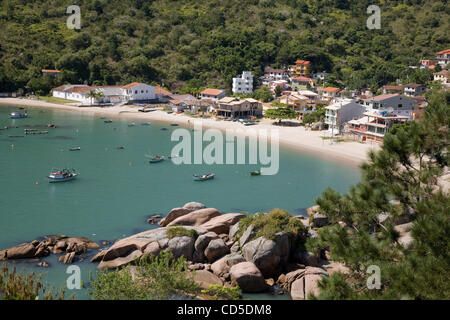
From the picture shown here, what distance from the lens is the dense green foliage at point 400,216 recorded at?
40.3 feet

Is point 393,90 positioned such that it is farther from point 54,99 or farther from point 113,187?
point 54,99

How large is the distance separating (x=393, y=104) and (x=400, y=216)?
195 ft

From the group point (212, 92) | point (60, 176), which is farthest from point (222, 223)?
point (212, 92)

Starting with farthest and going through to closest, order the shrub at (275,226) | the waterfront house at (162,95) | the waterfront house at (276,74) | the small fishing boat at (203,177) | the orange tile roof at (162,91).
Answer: the waterfront house at (276,74) → the orange tile roof at (162,91) → the waterfront house at (162,95) → the small fishing boat at (203,177) → the shrub at (275,226)

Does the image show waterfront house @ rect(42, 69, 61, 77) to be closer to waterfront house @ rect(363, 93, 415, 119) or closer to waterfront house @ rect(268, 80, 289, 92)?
waterfront house @ rect(268, 80, 289, 92)

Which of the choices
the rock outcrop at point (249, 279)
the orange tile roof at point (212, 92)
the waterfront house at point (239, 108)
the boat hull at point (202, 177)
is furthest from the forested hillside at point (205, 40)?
the rock outcrop at point (249, 279)

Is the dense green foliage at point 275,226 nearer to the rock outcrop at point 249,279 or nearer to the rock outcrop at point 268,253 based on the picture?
the rock outcrop at point 268,253

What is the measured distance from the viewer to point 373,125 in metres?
62.6

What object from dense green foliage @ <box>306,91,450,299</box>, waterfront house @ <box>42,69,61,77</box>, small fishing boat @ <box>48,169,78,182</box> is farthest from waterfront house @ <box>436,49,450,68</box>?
dense green foliage @ <box>306,91,450,299</box>

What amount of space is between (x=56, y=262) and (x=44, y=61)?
3543 inches

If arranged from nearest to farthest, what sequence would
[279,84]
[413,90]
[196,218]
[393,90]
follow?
1. [196,218]
2. [393,90]
3. [413,90]
4. [279,84]

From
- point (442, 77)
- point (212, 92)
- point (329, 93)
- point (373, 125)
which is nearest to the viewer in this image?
point (373, 125)

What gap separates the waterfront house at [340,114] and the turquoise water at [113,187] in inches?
510
